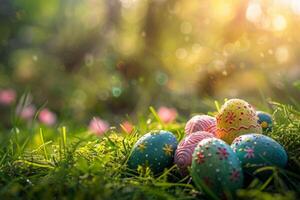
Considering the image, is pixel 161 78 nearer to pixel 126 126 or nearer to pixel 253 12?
pixel 253 12

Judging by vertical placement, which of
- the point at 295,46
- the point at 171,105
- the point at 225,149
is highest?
the point at 225,149

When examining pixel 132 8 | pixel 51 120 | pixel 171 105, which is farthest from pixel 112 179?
pixel 132 8

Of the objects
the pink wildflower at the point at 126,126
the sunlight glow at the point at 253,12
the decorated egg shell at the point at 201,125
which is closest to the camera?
the decorated egg shell at the point at 201,125

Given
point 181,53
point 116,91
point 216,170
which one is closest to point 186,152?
point 216,170

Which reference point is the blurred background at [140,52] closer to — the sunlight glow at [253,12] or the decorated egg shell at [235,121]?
the sunlight glow at [253,12]

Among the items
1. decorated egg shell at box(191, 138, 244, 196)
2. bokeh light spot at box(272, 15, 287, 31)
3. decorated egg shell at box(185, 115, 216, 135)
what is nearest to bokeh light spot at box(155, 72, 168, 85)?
bokeh light spot at box(272, 15, 287, 31)

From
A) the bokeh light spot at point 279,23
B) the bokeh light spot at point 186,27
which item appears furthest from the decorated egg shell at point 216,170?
the bokeh light spot at point 186,27

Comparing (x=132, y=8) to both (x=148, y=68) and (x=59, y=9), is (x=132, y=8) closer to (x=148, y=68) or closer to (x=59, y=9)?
(x=59, y=9)
